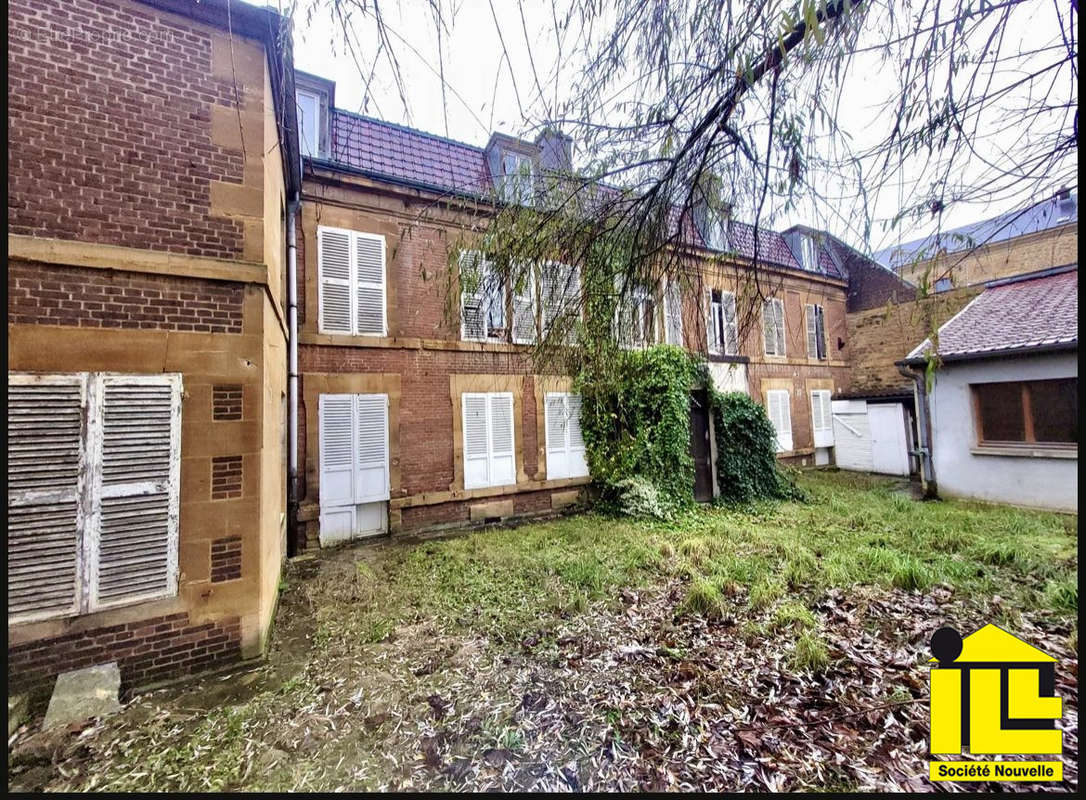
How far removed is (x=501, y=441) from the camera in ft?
28.1

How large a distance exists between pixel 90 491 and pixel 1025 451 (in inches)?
482

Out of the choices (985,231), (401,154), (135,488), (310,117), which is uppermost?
Answer: (310,117)

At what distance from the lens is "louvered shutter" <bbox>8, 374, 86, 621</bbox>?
2895 millimetres

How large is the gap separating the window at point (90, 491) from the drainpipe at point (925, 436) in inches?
455

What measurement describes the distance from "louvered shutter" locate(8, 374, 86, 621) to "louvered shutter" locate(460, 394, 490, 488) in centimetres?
543

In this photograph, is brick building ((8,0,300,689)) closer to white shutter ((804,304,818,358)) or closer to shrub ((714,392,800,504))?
shrub ((714,392,800,504))

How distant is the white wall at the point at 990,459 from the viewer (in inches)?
279

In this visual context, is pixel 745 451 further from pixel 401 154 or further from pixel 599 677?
pixel 401 154

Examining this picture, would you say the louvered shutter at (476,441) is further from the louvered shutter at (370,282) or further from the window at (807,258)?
the window at (807,258)

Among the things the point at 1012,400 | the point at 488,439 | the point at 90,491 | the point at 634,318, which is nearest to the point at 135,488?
the point at 90,491

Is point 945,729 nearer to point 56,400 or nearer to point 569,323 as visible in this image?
point 569,323

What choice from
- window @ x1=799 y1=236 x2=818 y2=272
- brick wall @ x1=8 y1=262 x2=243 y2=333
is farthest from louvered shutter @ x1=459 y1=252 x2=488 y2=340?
window @ x1=799 y1=236 x2=818 y2=272

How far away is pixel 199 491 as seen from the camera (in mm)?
3414

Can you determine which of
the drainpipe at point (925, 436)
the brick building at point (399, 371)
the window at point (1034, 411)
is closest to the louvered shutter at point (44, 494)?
the brick building at point (399, 371)
